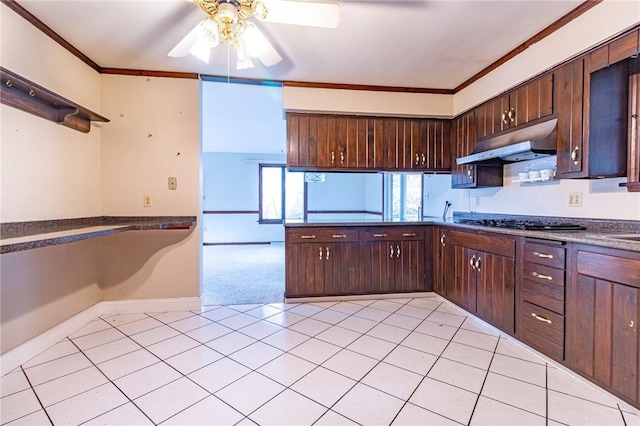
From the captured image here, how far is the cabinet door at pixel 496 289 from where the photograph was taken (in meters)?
2.34

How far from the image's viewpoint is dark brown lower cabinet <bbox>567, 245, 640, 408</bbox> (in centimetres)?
153

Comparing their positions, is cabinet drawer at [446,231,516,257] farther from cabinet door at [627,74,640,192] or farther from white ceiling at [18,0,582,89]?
white ceiling at [18,0,582,89]

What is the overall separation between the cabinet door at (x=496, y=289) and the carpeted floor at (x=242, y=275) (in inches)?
79.8

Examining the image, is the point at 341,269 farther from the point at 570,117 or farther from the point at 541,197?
the point at 570,117

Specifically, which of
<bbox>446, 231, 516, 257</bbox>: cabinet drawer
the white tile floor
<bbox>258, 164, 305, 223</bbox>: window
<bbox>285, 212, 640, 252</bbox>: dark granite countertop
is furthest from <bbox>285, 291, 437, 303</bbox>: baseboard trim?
<bbox>258, 164, 305, 223</bbox>: window

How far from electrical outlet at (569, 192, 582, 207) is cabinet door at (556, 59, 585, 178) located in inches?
8.6

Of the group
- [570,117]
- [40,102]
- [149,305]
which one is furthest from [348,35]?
[149,305]

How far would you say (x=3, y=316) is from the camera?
1.92 meters

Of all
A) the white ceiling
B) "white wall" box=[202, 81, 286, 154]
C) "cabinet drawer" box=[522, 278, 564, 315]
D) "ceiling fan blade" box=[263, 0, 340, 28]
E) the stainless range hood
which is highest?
"white wall" box=[202, 81, 286, 154]

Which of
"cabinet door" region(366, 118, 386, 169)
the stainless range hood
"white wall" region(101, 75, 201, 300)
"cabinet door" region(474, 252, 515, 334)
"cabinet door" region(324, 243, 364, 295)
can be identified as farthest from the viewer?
"cabinet door" region(366, 118, 386, 169)

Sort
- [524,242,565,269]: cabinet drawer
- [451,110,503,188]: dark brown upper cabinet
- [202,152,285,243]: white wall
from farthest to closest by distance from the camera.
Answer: [202,152,285,243]: white wall < [451,110,503,188]: dark brown upper cabinet < [524,242,565,269]: cabinet drawer

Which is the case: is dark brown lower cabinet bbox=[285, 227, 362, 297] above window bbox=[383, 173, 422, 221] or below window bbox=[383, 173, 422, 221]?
below

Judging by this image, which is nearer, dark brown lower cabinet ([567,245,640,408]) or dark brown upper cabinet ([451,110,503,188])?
dark brown lower cabinet ([567,245,640,408])

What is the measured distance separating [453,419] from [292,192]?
6655 millimetres
